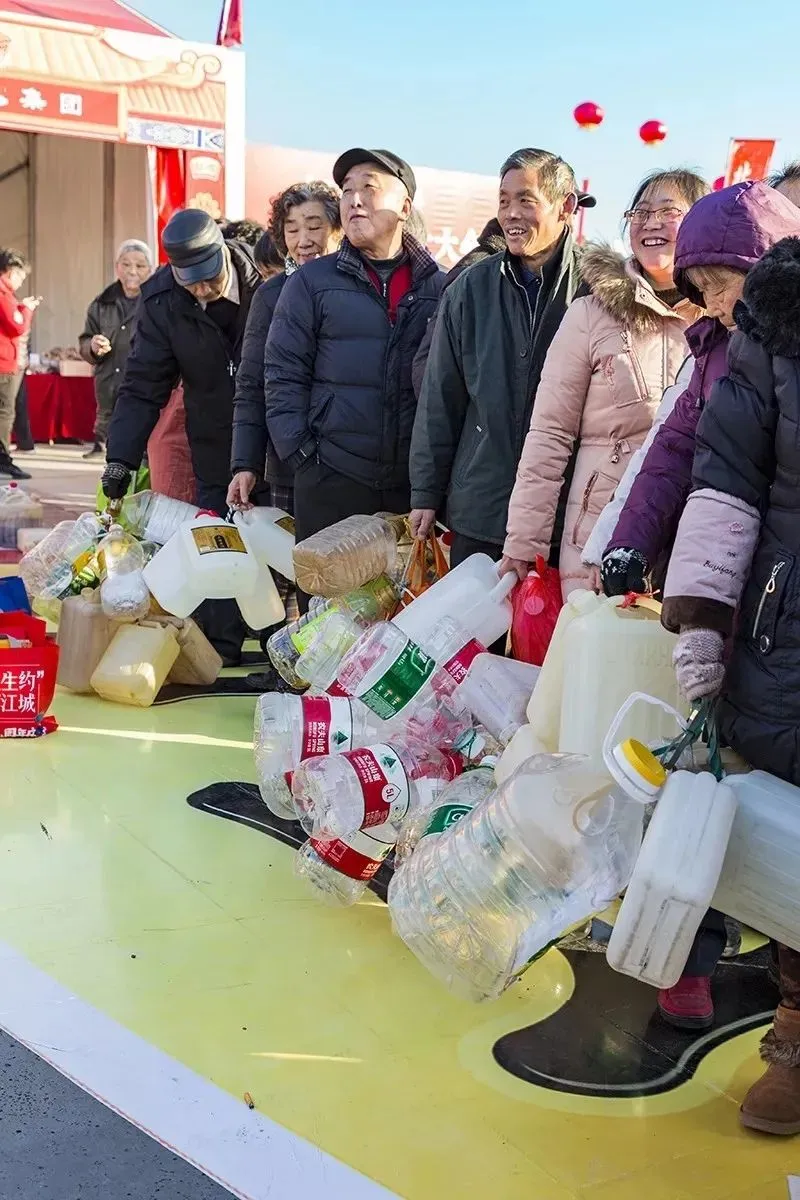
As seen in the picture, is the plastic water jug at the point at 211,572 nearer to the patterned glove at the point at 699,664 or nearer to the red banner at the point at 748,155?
the patterned glove at the point at 699,664

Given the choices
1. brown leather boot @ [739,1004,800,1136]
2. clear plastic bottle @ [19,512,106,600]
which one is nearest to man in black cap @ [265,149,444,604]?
clear plastic bottle @ [19,512,106,600]

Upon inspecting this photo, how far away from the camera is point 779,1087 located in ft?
7.95

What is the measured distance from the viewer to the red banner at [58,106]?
45.2 feet

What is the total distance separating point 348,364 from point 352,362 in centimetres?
2

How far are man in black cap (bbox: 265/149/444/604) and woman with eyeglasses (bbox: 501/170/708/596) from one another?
3.59 ft

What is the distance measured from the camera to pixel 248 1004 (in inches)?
112

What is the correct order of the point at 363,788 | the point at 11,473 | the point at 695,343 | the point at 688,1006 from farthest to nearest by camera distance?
the point at 11,473 → the point at 363,788 → the point at 688,1006 → the point at 695,343

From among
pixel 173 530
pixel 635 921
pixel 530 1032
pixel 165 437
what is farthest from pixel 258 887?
pixel 165 437

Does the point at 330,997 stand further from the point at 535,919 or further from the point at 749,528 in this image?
the point at 749,528

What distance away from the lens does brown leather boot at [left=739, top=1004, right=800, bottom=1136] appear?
241 centimetres

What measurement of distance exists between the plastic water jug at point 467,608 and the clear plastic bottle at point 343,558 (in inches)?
19.8

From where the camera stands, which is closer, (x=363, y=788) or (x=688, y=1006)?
(x=688, y=1006)

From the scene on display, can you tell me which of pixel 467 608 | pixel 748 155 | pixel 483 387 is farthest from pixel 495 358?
pixel 748 155

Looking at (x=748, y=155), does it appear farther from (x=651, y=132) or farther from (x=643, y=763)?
(x=643, y=763)
